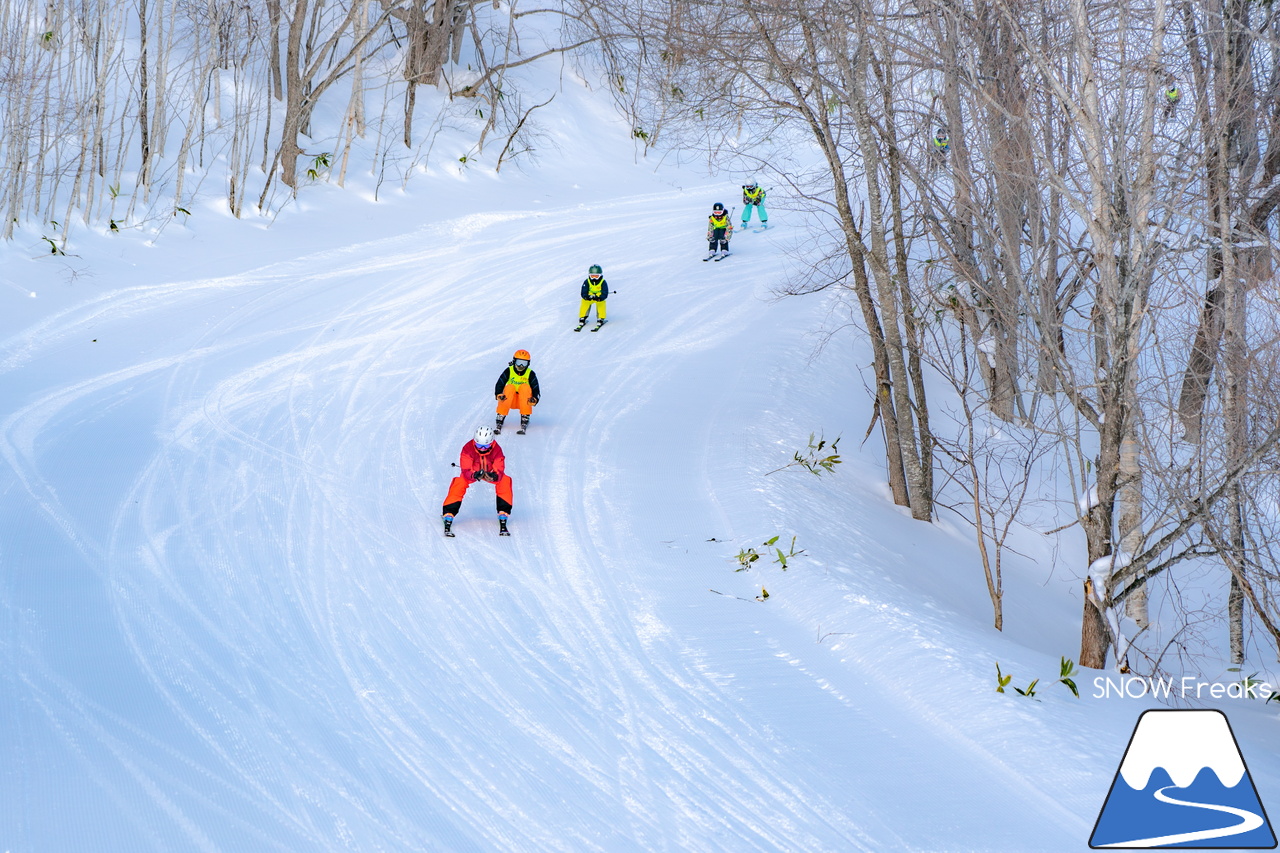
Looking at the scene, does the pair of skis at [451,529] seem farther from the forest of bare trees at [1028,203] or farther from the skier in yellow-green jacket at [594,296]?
the skier in yellow-green jacket at [594,296]

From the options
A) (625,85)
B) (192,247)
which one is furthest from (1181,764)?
(625,85)

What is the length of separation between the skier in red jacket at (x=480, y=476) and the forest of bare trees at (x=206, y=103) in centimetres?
1071

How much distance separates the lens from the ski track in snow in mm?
5773

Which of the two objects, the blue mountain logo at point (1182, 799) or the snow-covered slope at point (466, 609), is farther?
the snow-covered slope at point (466, 609)

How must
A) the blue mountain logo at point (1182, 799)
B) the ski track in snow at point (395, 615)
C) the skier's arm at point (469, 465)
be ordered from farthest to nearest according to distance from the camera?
the skier's arm at point (469, 465)
the ski track in snow at point (395, 615)
the blue mountain logo at point (1182, 799)

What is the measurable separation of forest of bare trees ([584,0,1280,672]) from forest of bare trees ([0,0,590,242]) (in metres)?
11.0

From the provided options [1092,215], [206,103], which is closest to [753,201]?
[206,103]

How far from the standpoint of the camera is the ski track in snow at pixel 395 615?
5.77m

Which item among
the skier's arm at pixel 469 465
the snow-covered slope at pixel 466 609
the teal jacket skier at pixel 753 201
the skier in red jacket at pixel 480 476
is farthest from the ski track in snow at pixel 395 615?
the teal jacket skier at pixel 753 201

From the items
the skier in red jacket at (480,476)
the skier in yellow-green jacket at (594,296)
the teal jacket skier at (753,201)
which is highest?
the teal jacket skier at (753,201)

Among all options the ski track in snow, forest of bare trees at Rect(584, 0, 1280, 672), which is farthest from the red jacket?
forest of bare trees at Rect(584, 0, 1280, 672)

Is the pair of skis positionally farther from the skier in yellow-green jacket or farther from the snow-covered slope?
the skier in yellow-green jacket

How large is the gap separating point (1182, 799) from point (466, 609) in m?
5.13

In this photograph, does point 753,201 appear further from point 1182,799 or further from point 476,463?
point 1182,799
